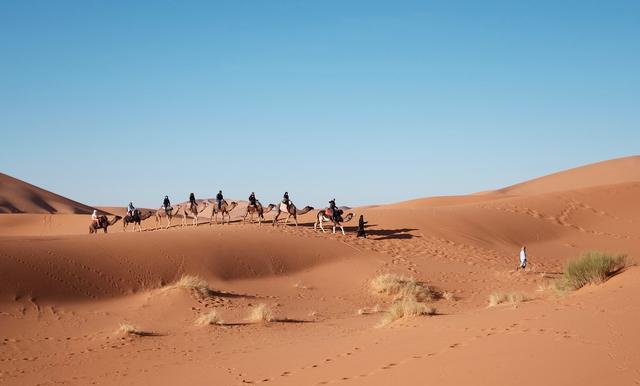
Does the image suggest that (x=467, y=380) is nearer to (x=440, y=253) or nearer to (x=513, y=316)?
(x=513, y=316)

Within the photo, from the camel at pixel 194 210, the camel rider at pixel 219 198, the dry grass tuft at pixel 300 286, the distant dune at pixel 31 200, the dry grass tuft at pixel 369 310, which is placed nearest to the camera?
the dry grass tuft at pixel 369 310

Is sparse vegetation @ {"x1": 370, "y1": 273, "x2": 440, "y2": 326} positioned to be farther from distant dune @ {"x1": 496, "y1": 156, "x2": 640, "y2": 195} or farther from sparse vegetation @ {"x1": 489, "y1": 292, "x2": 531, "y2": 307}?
distant dune @ {"x1": 496, "y1": 156, "x2": 640, "y2": 195}

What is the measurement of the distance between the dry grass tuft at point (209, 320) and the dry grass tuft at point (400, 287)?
694 centimetres

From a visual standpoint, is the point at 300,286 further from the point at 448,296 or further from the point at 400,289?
the point at 448,296

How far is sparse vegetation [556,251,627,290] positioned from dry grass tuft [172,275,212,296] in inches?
444

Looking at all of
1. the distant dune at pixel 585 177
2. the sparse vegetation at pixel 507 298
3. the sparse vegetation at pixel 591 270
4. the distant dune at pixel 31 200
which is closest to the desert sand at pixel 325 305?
the sparse vegetation at pixel 507 298

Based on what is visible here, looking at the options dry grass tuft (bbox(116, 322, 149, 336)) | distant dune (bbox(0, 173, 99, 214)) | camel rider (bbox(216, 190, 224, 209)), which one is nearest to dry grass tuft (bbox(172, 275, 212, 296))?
dry grass tuft (bbox(116, 322, 149, 336))

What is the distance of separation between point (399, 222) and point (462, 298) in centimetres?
1376

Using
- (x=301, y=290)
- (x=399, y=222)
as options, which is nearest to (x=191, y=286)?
(x=301, y=290)

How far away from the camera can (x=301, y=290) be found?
81.7 feet

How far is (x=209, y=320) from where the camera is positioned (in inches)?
735

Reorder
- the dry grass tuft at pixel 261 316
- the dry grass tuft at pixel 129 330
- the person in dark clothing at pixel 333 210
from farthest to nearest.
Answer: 1. the person in dark clothing at pixel 333 210
2. the dry grass tuft at pixel 261 316
3. the dry grass tuft at pixel 129 330

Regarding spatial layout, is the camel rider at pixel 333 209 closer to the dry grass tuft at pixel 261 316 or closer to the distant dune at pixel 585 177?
the dry grass tuft at pixel 261 316

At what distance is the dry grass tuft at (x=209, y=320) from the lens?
61.3 feet
